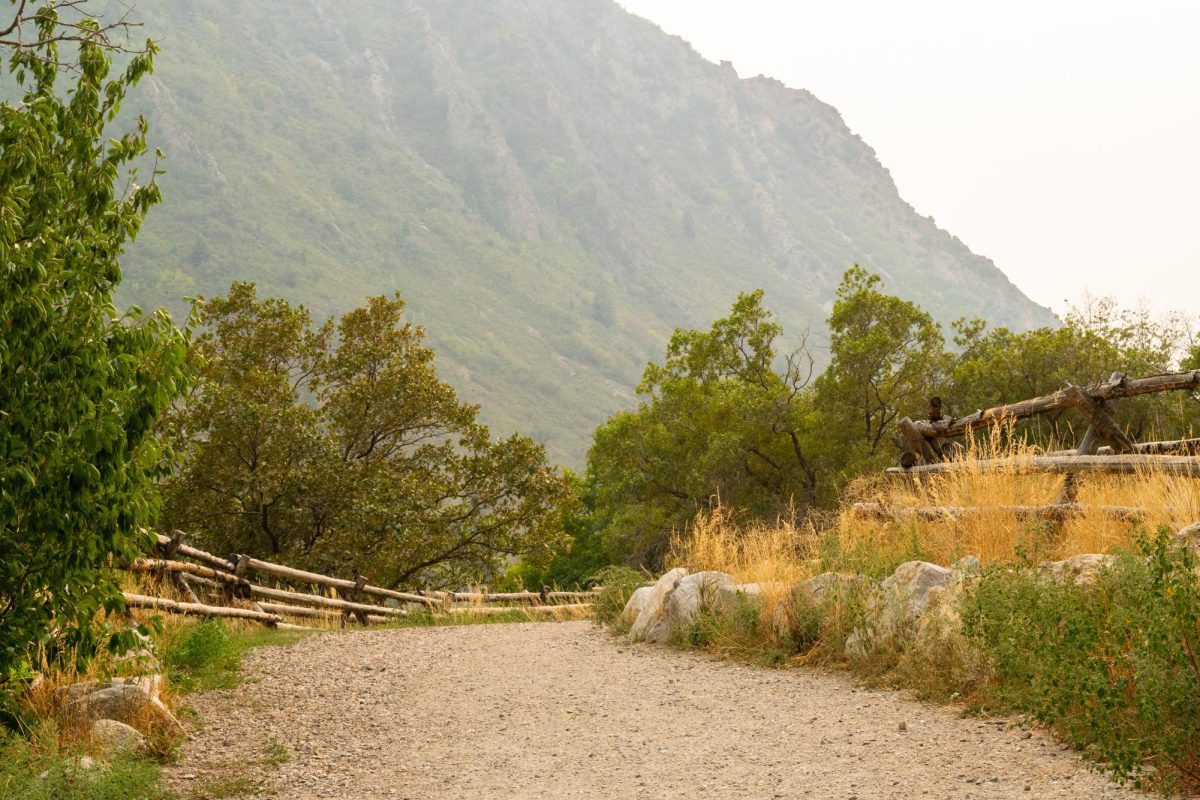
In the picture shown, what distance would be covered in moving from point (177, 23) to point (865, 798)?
152 meters

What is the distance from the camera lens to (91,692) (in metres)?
6.41

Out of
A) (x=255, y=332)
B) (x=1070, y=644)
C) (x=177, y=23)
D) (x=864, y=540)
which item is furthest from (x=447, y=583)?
(x=177, y=23)

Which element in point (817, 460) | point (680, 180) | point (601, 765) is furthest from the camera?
point (680, 180)

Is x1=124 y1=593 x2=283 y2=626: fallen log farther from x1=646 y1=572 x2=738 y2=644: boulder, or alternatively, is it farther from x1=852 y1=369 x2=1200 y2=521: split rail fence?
x1=852 y1=369 x2=1200 y2=521: split rail fence

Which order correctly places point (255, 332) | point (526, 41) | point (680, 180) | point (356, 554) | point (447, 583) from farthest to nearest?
point (526, 41) → point (680, 180) → point (255, 332) → point (447, 583) → point (356, 554)

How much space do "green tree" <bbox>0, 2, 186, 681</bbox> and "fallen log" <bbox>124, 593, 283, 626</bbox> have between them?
3.03m

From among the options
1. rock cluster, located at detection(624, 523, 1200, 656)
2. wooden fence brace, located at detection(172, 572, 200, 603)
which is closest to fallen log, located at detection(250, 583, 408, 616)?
wooden fence brace, located at detection(172, 572, 200, 603)

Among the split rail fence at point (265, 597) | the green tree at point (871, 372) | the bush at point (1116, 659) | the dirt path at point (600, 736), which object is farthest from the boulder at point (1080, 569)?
the green tree at point (871, 372)

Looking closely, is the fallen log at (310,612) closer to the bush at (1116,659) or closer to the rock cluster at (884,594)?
the rock cluster at (884,594)

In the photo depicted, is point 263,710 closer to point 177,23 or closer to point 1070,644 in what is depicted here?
point 1070,644

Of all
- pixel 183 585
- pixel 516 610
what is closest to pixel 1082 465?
pixel 516 610

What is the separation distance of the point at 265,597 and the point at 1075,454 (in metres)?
10.0

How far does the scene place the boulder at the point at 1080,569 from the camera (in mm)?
6344

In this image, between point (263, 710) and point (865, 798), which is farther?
point (263, 710)
